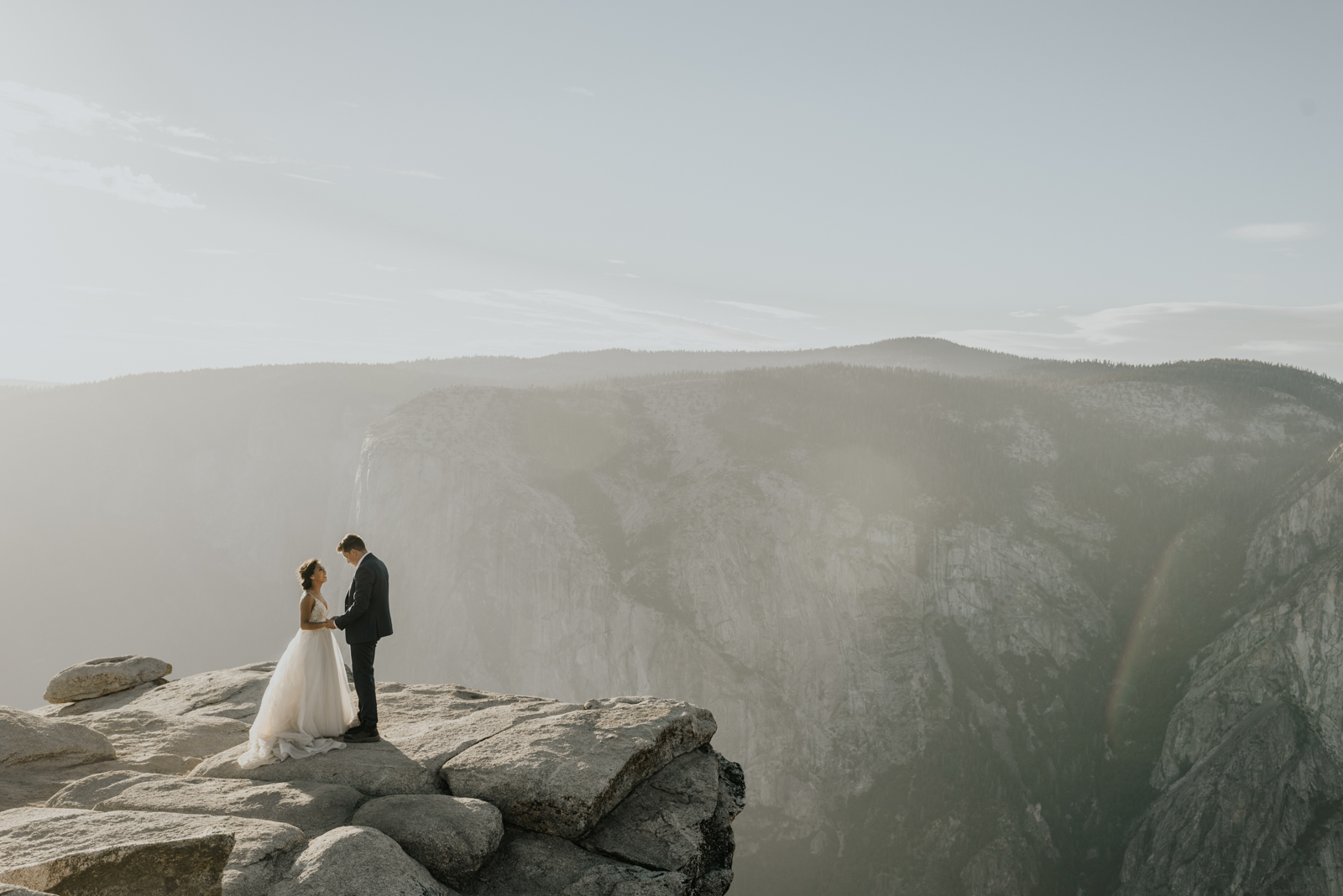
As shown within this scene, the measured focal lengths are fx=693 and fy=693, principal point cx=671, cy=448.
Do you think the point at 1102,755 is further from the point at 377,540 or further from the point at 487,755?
the point at 377,540

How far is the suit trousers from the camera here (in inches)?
431

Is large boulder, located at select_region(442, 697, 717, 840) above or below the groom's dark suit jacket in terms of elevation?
below

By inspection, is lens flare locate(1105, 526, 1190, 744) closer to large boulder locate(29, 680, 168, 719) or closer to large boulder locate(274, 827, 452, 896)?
large boulder locate(274, 827, 452, 896)

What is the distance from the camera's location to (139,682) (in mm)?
17422

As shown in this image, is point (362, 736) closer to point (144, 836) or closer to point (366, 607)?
point (366, 607)

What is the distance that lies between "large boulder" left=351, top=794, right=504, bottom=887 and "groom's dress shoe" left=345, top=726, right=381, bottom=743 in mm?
2414

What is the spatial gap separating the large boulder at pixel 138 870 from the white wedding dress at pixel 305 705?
4.13 meters

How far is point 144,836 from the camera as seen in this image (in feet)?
21.5

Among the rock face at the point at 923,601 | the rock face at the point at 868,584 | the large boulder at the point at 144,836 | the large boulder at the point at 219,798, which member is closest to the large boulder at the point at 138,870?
the large boulder at the point at 144,836

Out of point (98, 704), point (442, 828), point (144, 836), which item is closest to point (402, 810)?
point (442, 828)

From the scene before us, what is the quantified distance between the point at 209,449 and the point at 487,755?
4029 inches

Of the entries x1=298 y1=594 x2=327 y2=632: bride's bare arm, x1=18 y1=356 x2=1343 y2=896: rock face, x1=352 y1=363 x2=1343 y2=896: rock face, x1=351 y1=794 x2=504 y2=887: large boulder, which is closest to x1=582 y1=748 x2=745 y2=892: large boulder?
x1=351 y1=794 x2=504 y2=887: large boulder

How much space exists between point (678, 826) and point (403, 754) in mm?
4113

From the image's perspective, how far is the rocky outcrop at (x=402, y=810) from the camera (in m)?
6.41
